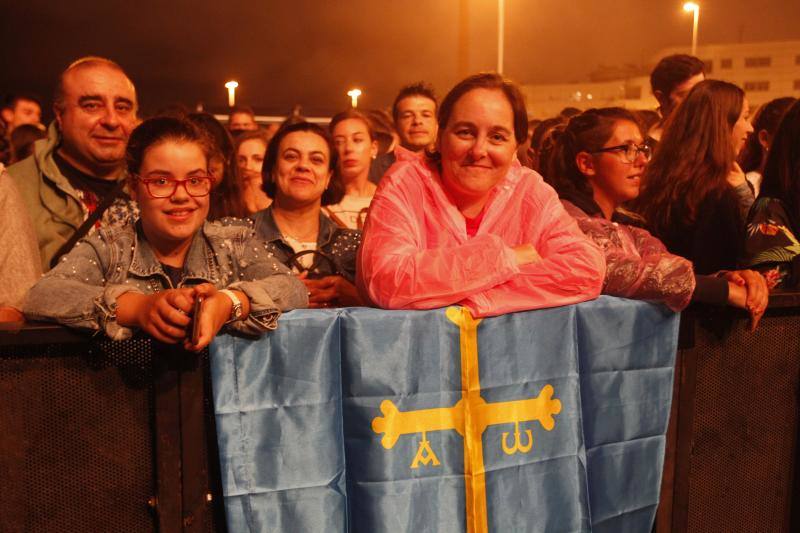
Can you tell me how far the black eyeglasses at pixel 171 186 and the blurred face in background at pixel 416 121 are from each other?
12.2 ft

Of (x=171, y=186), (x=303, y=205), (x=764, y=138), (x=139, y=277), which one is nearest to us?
(x=139, y=277)

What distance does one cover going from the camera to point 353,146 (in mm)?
5562

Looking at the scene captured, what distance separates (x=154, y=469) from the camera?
2346mm

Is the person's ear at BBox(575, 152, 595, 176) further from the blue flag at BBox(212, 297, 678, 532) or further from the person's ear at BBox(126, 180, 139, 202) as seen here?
the person's ear at BBox(126, 180, 139, 202)

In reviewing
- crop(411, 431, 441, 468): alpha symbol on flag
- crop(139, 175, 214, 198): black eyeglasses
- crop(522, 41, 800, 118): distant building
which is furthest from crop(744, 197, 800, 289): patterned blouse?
crop(522, 41, 800, 118): distant building

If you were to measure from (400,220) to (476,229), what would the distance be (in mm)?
347

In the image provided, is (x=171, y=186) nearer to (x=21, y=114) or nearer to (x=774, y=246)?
(x=774, y=246)

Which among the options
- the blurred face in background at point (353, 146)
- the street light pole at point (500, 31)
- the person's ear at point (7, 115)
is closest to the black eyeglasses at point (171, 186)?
the blurred face in background at point (353, 146)

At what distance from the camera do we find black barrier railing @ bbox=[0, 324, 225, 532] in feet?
7.25

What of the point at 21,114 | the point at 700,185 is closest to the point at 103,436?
the point at 700,185

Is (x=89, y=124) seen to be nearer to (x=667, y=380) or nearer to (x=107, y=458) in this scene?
(x=107, y=458)

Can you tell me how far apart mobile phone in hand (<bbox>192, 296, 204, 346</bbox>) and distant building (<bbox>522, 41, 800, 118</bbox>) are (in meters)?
55.9

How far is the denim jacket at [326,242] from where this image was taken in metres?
3.72

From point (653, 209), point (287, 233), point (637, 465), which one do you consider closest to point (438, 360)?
point (637, 465)
